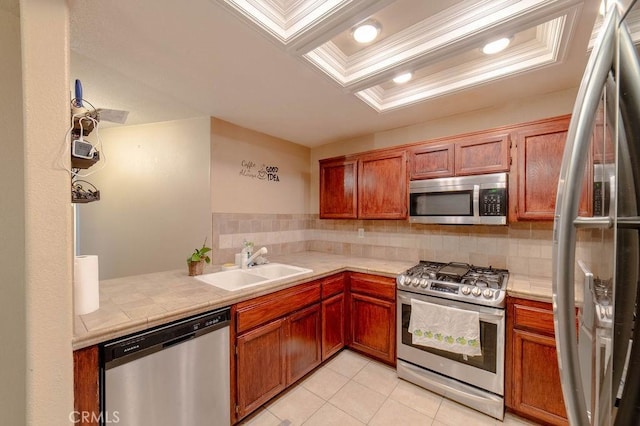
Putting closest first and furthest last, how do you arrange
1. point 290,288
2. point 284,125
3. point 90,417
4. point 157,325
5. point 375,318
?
point 90,417
point 157,325
point 290,288
point 375,318
point 284,125

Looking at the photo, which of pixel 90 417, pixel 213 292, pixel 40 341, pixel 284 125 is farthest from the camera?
pixel 284 125

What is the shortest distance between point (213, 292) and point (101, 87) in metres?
1.86

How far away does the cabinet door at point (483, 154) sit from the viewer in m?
1.97

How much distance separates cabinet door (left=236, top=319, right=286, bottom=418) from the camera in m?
1.63

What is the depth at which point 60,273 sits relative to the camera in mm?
A: 1000

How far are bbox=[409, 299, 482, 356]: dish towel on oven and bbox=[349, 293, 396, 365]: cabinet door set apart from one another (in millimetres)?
236

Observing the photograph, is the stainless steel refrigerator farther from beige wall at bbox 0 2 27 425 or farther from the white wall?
the white wall

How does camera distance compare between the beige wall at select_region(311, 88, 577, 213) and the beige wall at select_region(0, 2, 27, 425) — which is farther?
the beige wall at select_region(311, 88, 577, 213)

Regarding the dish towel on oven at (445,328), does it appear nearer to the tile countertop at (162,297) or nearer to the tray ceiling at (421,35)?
the tile countertop at (162,297)

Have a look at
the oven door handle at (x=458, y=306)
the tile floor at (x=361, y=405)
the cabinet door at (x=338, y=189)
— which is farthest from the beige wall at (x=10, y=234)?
the cabinet door at (x=338, y=189)

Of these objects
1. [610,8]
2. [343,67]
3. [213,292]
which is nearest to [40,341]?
[213,292]

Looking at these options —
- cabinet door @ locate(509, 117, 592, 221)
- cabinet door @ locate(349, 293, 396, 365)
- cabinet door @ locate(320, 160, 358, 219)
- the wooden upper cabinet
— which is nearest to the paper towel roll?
cabinet door @ locate(349, 293, 396, 365)

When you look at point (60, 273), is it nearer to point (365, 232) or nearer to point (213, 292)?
point (213, 292)

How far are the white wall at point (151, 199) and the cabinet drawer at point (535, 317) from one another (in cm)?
255
